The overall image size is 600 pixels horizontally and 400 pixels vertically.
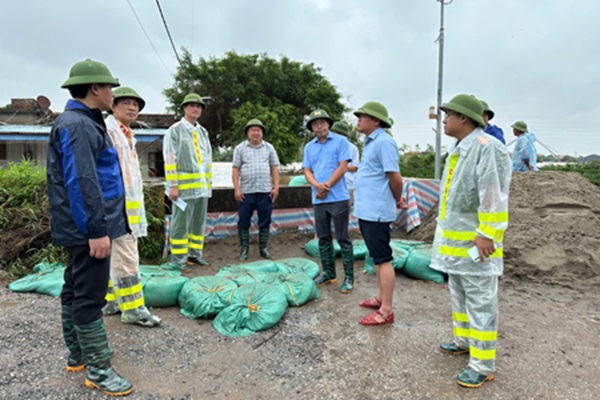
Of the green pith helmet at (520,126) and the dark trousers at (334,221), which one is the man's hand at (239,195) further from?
the green pith helmet at (520,126)

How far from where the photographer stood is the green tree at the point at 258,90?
2234 cm

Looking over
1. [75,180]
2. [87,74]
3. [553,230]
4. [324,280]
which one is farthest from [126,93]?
[553,230]

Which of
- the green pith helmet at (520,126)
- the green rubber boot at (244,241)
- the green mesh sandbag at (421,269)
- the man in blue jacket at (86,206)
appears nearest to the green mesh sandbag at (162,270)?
the green rubber boot at (244,241)

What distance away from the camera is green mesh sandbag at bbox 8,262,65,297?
12.8 feet

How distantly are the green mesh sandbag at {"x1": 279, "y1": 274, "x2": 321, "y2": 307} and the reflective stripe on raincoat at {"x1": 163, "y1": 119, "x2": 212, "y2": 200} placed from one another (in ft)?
5.29

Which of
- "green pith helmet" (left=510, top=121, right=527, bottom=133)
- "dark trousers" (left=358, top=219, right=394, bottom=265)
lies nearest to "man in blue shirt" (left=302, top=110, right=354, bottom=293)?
"dark trousers" (left=358, top=219, right=394, bottom=265)

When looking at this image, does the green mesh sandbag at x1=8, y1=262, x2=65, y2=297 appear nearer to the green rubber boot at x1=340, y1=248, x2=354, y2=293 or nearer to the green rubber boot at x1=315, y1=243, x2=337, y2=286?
the green rubber boot at x1=315, y1=243, x2=337, y2=286

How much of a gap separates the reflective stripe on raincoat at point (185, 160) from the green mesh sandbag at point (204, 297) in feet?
4.36

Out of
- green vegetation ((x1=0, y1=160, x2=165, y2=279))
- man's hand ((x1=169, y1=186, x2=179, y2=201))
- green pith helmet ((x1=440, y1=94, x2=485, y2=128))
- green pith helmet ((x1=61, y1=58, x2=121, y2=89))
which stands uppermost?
green pith helmet ((x1=61, y1=58, x2=121, y2=89))

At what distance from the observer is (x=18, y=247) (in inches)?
185

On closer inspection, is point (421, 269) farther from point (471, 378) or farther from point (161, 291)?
point (161, 291)

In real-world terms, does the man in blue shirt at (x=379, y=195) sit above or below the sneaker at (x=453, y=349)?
above

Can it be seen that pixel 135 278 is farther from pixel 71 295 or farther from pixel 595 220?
pixel 595 220

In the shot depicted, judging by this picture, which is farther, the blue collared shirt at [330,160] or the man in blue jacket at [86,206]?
the blue collared shirt at [330,160]
